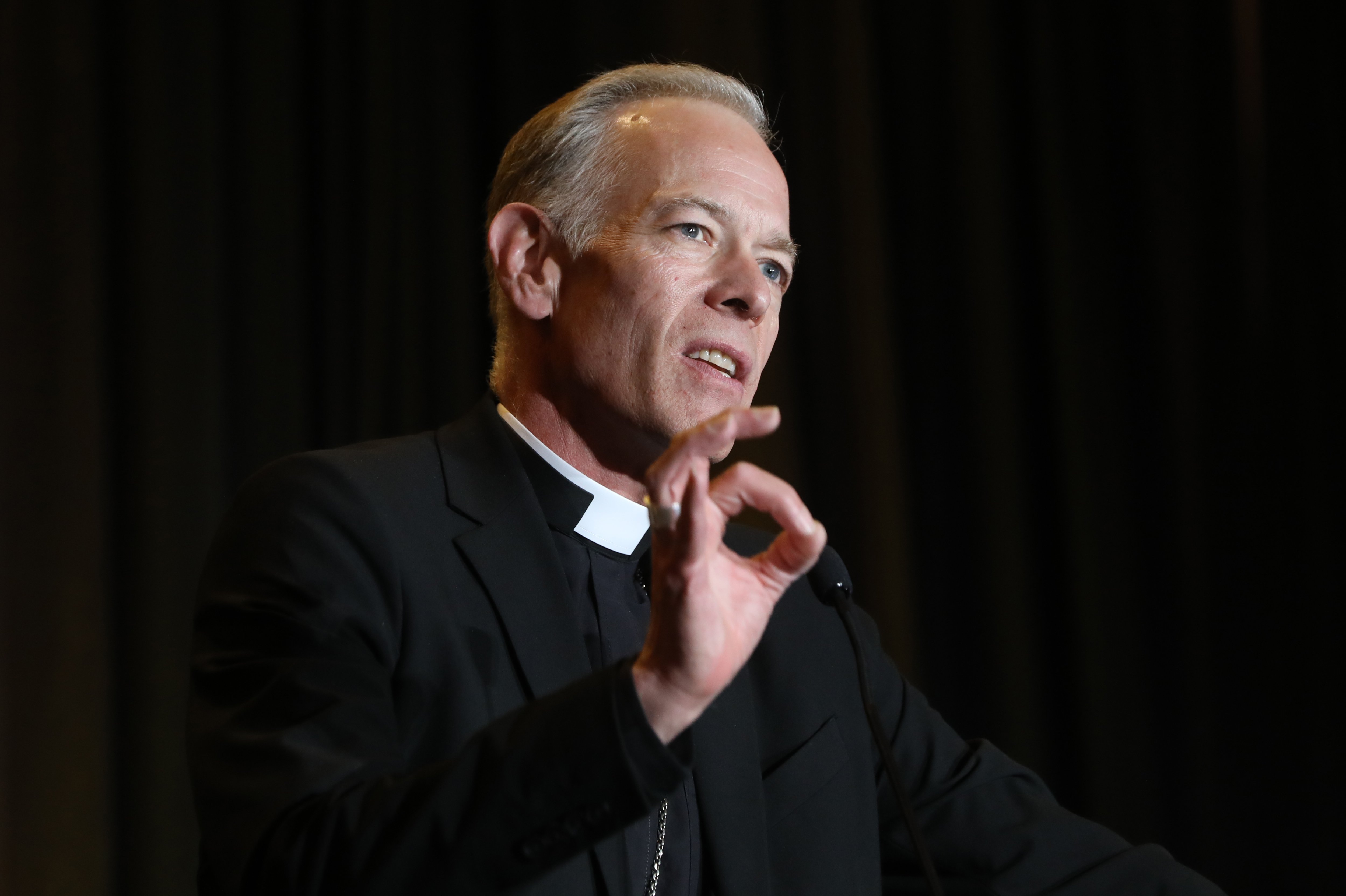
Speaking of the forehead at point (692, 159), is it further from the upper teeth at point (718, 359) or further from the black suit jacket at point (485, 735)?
the black suit jacket at point (485, 735)

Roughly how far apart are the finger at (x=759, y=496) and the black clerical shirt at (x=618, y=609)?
1.44 ft

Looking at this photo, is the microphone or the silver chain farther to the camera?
the silver chain

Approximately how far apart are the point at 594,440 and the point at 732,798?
0.53m

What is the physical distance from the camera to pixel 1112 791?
247cm

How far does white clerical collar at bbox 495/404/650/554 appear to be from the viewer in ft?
5.12

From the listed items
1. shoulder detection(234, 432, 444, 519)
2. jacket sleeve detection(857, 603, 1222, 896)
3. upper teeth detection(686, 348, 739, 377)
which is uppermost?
upper teeth detection(686, 348, 739, 377)

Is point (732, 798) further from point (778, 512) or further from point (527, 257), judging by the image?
point (527, 257)

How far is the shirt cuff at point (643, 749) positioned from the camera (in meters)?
0.88

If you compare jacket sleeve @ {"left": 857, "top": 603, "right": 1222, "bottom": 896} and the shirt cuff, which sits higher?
the shirt cuff

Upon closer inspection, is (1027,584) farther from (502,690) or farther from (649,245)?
(502,690)

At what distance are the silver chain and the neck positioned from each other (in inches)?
17.5

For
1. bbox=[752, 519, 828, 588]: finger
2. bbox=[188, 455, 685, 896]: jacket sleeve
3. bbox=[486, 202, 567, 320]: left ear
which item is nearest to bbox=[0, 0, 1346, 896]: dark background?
bbox=[486, 202, 567, 320]: left ear

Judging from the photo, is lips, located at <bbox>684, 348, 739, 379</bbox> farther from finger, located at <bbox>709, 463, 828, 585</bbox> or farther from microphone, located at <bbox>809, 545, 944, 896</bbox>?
finger, located at <bbox>709, 463, 828, 585</bbox>

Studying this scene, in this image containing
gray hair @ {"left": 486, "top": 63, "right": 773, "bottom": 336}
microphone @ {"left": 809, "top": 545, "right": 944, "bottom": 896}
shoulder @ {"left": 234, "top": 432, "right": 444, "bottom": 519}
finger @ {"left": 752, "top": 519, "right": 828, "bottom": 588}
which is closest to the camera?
finger @ {"left": 752, "top": 519, "right": 828, "bottom": 588}
